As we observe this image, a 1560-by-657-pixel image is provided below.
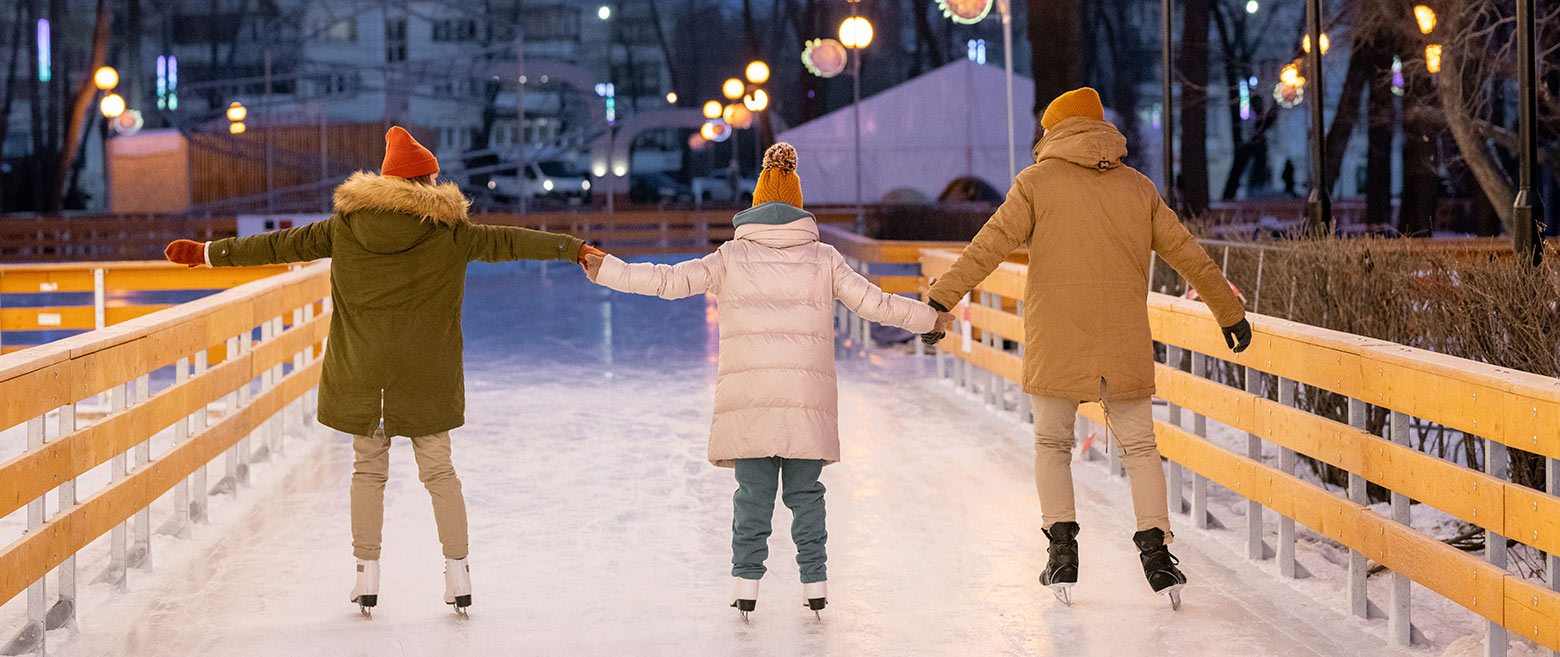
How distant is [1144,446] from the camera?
575 cm

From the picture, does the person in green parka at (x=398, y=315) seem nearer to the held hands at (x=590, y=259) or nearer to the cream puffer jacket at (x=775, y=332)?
the held hands at (x=590, y=259)

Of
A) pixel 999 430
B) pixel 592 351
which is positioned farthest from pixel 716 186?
pixel 999 430

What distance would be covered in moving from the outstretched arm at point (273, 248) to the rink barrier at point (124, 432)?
Result: 0.47m

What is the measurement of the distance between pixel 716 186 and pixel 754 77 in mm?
15731

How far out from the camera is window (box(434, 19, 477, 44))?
50.5 m

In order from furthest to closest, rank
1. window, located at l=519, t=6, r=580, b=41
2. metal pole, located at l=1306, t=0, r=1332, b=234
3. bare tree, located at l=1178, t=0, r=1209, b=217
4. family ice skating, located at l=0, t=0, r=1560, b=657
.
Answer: window, located at l=519, t=6, r=580, b=41
bare tree, located at l=1178, t=0, r=1209, b=217
metal pole, located at l=1306, t=0, r=1332, b=234
family ice skating, located at l=0, t=0, r=1560, b=657

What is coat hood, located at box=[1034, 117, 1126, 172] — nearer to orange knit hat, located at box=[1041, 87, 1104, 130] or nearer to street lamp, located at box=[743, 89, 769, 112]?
→ orange knit hat, located at box=[1041, 87, 1104, 130]

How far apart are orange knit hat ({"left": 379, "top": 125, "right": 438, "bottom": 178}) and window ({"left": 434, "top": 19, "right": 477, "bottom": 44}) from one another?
4611cm

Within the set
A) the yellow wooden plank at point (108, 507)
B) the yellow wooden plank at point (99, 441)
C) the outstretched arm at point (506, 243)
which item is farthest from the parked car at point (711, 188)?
the outstretched arm at point (506, 243)

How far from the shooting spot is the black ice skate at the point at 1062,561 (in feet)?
19.0

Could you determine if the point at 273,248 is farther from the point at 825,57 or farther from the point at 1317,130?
the point at 825,57

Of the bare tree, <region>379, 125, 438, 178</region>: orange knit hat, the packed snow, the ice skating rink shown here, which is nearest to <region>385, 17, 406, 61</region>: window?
the bare tree

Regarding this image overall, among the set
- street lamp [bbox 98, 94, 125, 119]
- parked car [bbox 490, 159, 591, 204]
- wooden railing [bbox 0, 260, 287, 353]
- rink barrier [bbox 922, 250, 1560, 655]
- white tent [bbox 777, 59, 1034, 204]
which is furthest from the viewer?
parked car [bbox 490, 159, 591, 204]

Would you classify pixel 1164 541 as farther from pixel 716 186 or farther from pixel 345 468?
pixel 716 186
